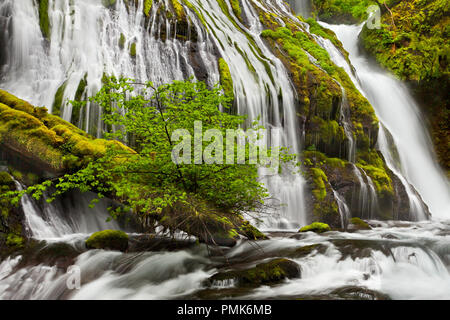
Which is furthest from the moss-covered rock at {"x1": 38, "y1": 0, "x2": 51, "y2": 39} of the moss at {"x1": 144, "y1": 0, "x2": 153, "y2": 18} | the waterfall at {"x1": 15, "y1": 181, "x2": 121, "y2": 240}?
the waterfall at {"x1": 15, "y1": 181, "x2": 121, "y2": 240}

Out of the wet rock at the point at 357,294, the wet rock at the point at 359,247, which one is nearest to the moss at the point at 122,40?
the wet rock at the point at 359,247

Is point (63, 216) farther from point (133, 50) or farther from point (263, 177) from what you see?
point (133, 50)

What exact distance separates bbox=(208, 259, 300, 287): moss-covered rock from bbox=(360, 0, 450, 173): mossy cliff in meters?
15.0

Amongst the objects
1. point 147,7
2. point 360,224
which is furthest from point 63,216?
point 147,7

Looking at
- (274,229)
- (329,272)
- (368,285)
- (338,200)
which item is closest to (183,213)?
(329,272)

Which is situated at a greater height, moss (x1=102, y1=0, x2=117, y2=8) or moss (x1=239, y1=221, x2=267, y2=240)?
moss (x1=102, y1=0, x2=117, y2=8)

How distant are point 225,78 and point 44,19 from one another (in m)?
6.73

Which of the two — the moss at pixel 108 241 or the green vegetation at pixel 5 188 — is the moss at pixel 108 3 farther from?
the moss at pixel 108 241

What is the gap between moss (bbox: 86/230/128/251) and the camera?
599 cm

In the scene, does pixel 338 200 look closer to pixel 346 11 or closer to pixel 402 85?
pixel 402 85

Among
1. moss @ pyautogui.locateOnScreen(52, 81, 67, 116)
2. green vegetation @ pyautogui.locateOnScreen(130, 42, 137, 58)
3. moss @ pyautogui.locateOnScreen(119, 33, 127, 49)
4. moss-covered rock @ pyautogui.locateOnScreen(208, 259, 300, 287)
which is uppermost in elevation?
moss @ pyautogui.locateOnScreen(119, 33, 127, 49)

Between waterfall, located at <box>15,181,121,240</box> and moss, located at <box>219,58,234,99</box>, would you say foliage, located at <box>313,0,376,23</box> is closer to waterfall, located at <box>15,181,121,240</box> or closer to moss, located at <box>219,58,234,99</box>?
moss, located at <box>219,58,234,99</box>

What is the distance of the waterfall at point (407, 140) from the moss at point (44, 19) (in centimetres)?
1435
